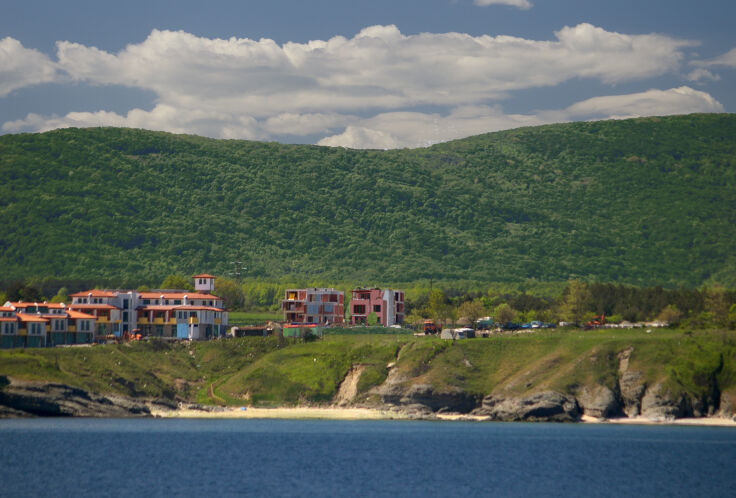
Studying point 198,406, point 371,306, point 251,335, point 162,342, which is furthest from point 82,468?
point 371,306

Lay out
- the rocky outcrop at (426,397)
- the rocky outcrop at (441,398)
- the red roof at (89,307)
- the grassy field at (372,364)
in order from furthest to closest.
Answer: the red roof at (89,307), the rocky outcrop at (426,397), the rocky outcrop at (441,398), the grassy field at (372,364)

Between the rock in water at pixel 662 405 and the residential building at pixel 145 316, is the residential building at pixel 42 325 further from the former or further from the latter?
the rock in water at pixel 662 405

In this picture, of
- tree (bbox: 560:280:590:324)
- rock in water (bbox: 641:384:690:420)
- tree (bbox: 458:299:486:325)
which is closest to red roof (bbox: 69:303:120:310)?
tree (bbox: 458:299:486:325)

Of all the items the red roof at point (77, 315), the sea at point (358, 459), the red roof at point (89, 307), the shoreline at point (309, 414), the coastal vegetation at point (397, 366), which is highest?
the red roof at point (89, 307)

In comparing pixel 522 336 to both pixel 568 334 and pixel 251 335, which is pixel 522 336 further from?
pixel 251 335

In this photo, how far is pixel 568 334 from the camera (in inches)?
6093

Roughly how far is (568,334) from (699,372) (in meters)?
24.3

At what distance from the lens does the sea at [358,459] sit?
279 ft

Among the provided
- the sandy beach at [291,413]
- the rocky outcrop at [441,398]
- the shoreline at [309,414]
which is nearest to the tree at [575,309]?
the rocky outcrop at [441,398]

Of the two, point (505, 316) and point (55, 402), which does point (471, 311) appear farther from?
point (55, 402)

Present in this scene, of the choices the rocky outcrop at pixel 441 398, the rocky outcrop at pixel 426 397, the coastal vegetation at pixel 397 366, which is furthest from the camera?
the rocky outcrop at pixel 426 397

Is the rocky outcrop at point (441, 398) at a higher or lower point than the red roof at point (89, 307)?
lower

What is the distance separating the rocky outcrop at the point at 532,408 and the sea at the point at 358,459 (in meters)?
1.59

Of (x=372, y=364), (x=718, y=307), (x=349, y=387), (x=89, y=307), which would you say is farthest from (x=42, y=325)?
(x=718, y=307)
